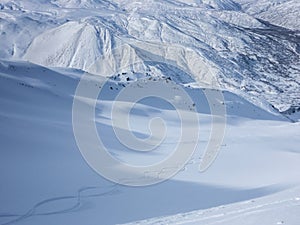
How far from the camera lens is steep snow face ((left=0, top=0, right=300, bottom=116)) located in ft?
305

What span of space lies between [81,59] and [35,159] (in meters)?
84.1

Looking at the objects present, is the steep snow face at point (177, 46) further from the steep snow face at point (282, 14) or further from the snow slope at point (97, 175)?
the snow slope at point (97, 175)

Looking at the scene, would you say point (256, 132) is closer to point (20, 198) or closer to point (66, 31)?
point (20, 198)

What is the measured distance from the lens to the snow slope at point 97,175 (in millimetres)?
9484

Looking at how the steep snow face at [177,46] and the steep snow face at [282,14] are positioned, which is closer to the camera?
the steep snow face at [177,46]

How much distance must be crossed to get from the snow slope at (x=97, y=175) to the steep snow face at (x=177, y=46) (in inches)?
2268

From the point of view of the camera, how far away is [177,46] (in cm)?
10350

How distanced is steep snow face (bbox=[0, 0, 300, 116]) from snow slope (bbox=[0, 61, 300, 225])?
57611mm

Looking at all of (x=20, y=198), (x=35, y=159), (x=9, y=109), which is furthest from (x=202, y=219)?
(x=9, y=109)

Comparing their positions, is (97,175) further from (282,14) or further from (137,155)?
(282,14)

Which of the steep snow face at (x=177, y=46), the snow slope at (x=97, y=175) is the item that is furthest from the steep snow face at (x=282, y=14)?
the snow slope at (x=97, y=175)

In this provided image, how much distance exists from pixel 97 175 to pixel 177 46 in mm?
92921

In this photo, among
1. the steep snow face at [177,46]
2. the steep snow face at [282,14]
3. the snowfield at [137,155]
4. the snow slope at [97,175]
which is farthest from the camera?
the steep snow face at [282,14]

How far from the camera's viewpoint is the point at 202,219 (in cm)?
779
